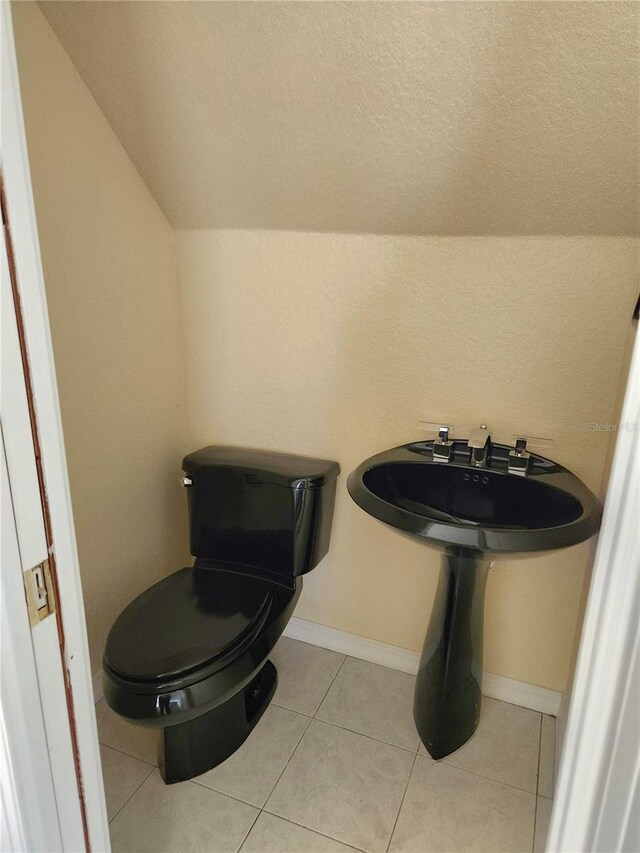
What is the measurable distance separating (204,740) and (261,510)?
0.65 m

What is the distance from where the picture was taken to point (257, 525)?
1.68m

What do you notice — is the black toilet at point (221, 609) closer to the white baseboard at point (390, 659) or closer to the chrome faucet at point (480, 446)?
the white baseboard at point (390, 659)

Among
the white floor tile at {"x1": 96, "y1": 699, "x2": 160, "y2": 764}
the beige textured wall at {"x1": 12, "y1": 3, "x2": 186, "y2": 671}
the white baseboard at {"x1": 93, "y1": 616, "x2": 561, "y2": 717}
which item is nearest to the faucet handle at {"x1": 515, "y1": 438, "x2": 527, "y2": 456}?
the white baseboard at {"x1": 93, "y1": 616, "x2": 561, "y2": 717}

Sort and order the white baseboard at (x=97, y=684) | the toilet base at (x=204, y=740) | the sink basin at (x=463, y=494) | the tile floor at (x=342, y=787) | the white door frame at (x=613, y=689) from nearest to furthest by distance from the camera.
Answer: the white door frame at (x=613, y=689)
the sink basin at (x=463, y=494)
the tile floor at (x=342, y=787)
the toilet base at (x=204, y=740)
the white baseboard at (x=97, y=684)

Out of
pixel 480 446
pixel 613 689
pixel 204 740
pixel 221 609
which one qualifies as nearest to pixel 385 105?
pixel 480 446

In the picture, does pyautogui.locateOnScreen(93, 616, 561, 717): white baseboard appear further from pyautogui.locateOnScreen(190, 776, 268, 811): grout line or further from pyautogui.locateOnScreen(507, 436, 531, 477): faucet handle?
→ pyautogui.locateOnScreen(507, 436, 531, 477): faucet handle

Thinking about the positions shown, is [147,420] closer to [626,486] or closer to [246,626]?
[246,626]

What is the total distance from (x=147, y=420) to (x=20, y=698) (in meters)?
1.16

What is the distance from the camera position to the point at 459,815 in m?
1.41

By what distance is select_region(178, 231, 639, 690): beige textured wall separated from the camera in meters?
1.42

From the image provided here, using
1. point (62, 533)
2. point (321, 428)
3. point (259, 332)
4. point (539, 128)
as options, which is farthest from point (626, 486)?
point (259, 332)

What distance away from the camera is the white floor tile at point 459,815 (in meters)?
1.34

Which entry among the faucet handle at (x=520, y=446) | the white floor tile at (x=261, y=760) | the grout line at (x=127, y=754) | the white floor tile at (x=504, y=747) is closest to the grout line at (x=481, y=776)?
the white floor tile at (x=504, y=747)

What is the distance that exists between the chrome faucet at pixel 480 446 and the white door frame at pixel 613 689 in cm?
74
